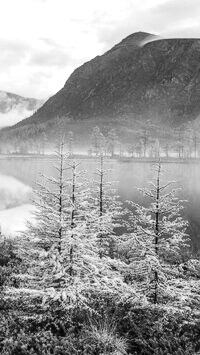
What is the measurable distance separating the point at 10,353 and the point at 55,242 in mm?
3843

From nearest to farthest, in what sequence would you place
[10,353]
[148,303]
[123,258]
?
[10,353] → [148,303] → [123,258]

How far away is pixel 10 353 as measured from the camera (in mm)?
10805

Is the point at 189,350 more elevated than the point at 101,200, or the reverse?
the point at 101,200

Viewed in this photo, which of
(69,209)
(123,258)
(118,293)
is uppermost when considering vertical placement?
(69,209)

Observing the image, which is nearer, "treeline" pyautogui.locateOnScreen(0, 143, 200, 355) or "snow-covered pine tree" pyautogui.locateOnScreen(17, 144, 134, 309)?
"treeline" pyautogui.locateOnScreen(0, 143, 200, 355)

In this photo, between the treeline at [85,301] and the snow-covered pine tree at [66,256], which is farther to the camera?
the snow-covered pine tree at [66,256]

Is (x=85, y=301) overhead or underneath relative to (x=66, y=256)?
underneath

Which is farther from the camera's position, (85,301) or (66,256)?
(85,301)

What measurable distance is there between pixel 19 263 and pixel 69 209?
8.24m

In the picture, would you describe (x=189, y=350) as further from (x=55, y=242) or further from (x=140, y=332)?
(x=55, y=242)

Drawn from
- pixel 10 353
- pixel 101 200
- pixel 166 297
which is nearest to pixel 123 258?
pixel 101 200

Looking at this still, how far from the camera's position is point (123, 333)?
1191 centimetres

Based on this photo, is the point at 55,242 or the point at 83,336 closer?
the point at 83,336

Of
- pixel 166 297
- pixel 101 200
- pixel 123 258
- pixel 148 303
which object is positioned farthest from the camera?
pixel 123 258
